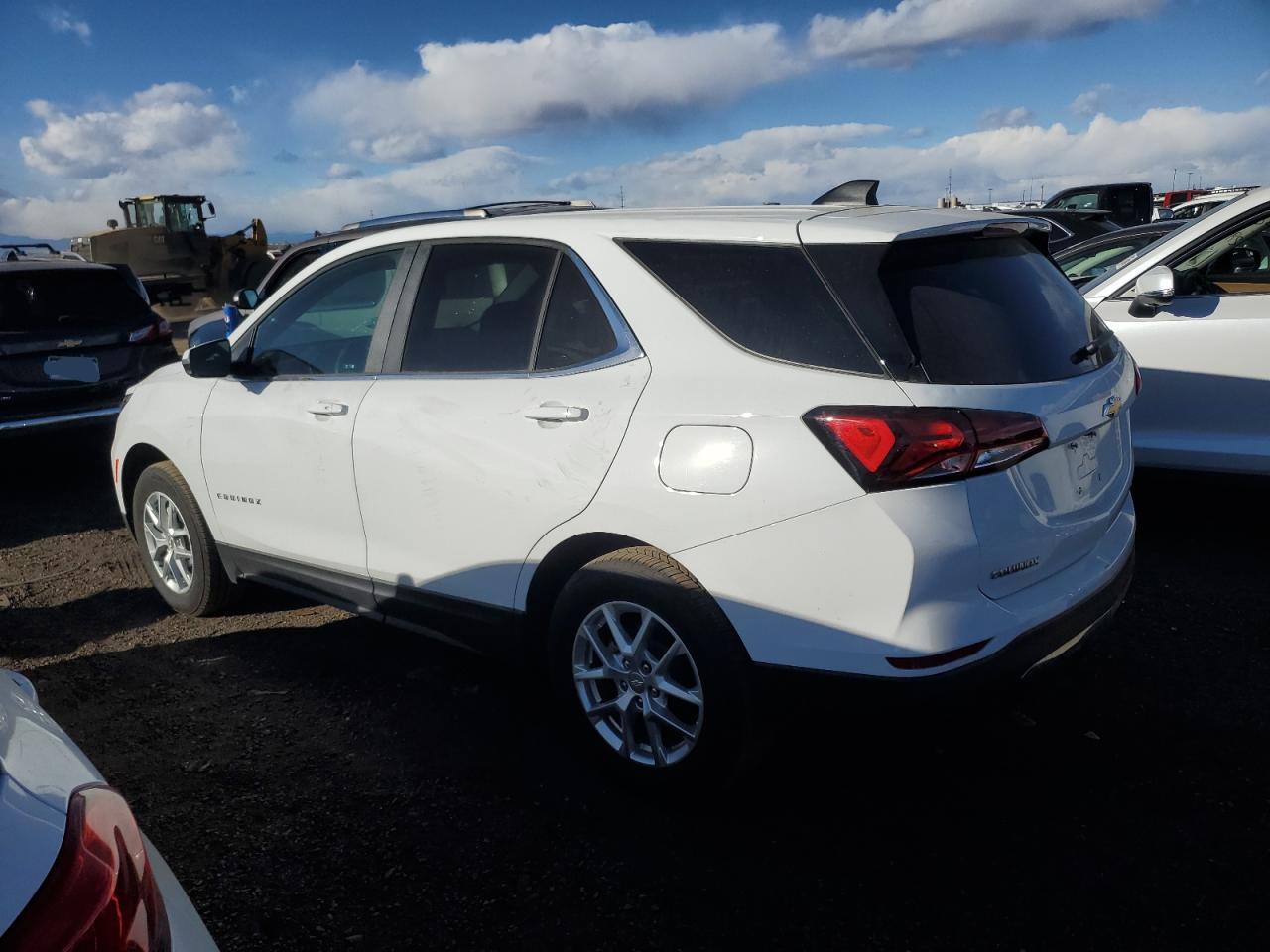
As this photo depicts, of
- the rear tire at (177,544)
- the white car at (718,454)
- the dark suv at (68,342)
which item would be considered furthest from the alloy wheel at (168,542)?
the dark suv at (68,342)

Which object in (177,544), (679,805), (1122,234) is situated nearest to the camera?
(679,805)

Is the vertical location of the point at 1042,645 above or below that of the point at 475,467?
below

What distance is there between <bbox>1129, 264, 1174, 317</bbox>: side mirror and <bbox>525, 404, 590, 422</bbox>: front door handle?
3.37 m

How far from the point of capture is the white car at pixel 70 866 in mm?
1190

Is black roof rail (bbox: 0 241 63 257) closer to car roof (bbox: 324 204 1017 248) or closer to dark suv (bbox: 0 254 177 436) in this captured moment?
dark suv (bbox: 0 254 177 436)

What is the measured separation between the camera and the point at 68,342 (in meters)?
6.95

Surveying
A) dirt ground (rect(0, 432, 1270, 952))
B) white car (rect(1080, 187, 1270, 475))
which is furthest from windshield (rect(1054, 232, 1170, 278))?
dirt ground (rect(0, 432, 1270, 952))

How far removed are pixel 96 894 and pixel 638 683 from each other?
6.06ft

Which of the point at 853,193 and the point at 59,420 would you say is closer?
the point at 853,193

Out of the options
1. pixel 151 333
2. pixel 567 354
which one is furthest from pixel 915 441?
pixel 151 333

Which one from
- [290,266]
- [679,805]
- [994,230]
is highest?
[290,266]

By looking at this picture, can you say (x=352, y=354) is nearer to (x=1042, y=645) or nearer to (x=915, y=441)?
(x=915, y=441)

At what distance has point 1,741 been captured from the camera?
145 cm

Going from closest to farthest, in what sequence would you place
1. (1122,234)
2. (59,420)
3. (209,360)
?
(209,360) < (59,420) < (1122,234)
